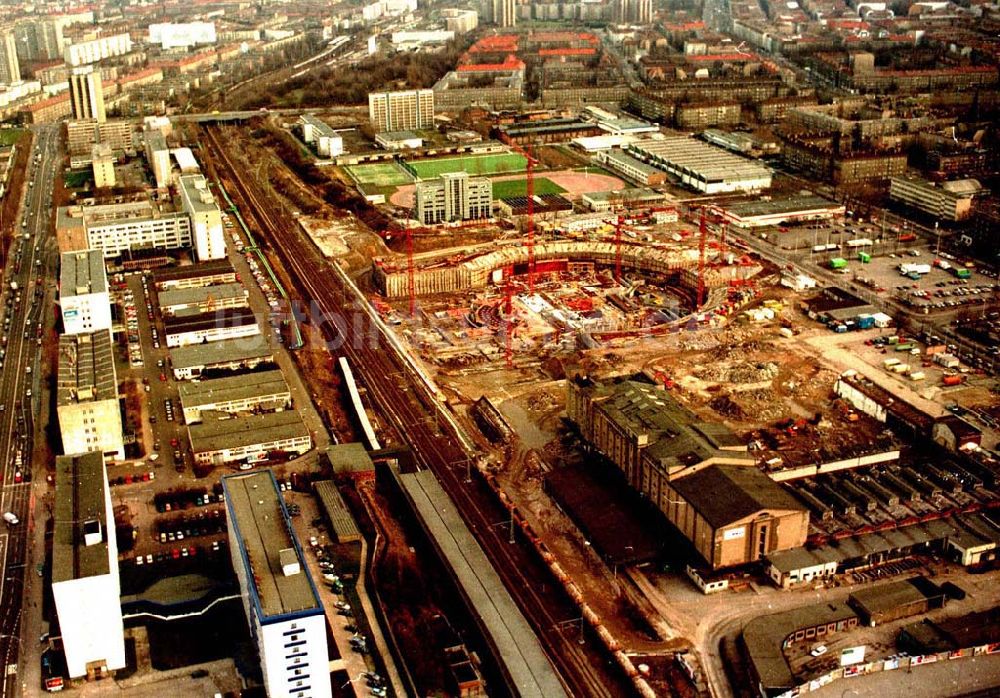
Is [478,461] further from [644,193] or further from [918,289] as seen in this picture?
[644,193]

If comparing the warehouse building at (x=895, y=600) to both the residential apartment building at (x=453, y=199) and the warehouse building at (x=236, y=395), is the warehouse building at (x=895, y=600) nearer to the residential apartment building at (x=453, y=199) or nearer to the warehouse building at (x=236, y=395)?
the warehouse building at (x=236, y=395)

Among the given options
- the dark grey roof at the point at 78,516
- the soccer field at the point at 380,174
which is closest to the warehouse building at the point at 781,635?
the dark grey roof at the point at 78,516

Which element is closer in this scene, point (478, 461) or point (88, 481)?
point (88, 481)

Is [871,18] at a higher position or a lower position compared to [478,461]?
higher

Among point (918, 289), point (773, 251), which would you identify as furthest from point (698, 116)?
point (918, 289)

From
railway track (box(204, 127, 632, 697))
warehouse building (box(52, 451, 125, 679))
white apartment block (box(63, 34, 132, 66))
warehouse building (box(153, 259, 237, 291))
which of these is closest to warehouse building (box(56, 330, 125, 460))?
warehouse building (box(52, 451, 125, 679))

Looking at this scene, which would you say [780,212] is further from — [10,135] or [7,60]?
[7,60]

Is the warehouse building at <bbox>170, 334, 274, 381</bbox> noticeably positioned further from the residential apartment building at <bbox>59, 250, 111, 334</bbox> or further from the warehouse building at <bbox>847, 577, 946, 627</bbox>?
the warehouse building at <bbox>847, 577, 946, 627</bbox>
